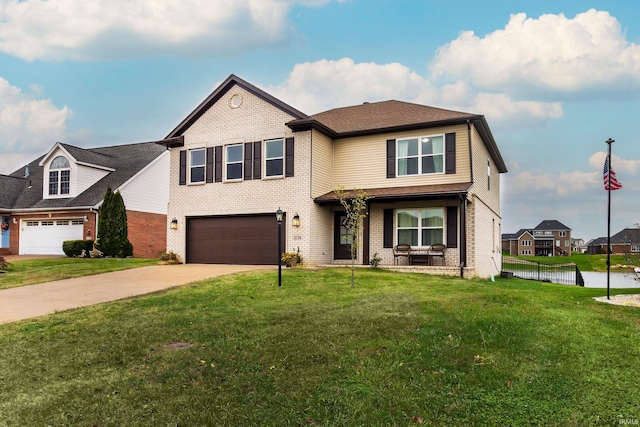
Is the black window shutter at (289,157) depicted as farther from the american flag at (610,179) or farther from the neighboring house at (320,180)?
the american flag at (610,179)

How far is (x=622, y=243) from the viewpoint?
43.3ft

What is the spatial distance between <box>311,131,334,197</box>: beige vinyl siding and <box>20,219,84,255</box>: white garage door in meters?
15.5

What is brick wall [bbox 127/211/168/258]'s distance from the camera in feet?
85.7

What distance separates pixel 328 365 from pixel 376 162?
13.4 m

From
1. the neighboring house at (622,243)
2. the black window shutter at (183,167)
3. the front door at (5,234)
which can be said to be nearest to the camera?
the neighboring house at (622,243)

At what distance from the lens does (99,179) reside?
27.6 m

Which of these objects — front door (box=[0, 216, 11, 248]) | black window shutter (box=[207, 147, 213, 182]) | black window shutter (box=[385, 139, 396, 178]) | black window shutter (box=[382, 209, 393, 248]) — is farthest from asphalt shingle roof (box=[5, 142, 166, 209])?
black window shutter (box=[382, 209, 393, 248])

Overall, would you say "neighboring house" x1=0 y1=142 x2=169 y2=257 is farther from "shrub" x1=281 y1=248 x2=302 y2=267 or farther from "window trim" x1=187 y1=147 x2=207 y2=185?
"shrub" x1=281 y1=248 x2=302 y2=267

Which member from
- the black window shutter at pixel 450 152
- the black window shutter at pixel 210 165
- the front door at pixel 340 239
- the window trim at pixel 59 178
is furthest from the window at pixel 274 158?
the window trim at pixel 59 178

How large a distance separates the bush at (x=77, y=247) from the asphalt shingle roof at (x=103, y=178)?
225 centimetres

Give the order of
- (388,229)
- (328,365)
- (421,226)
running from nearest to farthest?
(328,365) < (421,226) < (388,229)

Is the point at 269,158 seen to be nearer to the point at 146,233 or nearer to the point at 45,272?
the point at 45,272

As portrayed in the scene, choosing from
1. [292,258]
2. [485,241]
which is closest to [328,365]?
[292,258]

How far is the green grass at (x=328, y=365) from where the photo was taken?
452 centimetres
